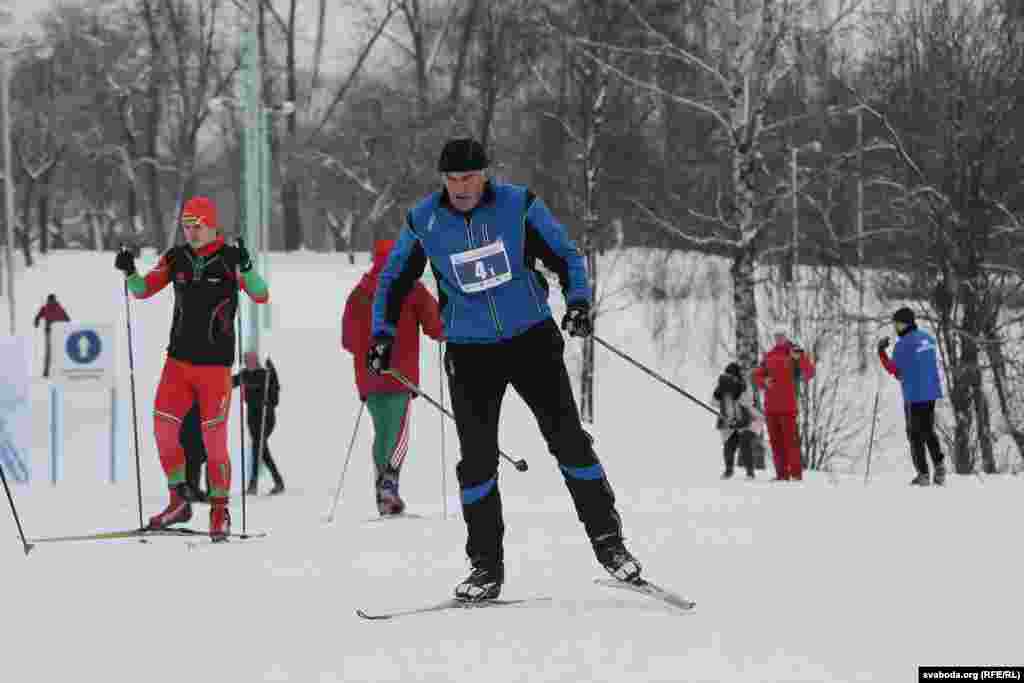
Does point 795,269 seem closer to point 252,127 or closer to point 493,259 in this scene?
point 252,127

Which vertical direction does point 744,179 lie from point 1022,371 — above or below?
above

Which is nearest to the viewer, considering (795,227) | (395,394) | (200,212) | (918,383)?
(200,212)

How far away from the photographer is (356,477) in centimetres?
1695

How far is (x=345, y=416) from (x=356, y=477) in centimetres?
743

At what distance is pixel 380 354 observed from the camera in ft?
18.6

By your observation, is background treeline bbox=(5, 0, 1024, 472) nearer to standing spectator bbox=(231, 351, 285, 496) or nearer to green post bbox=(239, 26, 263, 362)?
green post bbox=(239, 26, 263, 362)

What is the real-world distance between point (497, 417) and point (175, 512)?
304cm

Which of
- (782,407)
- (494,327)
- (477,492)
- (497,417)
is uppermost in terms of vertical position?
(494,327)

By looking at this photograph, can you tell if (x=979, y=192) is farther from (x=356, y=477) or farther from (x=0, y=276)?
(x=0, y=276)

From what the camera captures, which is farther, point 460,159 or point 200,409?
point 200,409

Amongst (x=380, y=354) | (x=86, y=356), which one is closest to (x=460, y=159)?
(x=380, y=354)

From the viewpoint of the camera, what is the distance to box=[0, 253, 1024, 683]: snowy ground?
4.32 meters

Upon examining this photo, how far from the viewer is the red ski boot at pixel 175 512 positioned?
795 centimetres

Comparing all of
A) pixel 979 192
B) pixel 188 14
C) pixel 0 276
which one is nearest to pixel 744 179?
pixel 979 192
